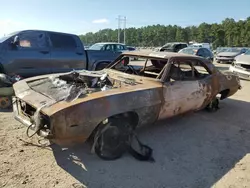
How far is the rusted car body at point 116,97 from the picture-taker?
2996 millimetres

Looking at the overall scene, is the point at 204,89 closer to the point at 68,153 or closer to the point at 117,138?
the point at 117,138

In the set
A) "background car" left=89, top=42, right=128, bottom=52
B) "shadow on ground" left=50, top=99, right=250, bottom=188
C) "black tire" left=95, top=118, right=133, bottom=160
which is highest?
"background car" left=89, top=42, right=128, bottom=52

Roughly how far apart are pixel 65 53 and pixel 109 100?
480 centimetres

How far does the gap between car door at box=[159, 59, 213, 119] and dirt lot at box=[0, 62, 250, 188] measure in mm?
509

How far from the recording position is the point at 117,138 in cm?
354

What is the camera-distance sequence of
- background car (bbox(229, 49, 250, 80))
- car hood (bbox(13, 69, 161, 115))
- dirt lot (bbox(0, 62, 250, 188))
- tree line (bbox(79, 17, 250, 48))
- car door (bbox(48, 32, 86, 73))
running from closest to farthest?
1. dirt lot (bbox(0, 62, 250, 188))
2. car hood (bbox(13, 69, 161, 115))
3. car door (bbox(48, 32, 86, 73))
4. background car (bbox(229, 49, 250, 80))
5. tree line (bbox(79, 17, 250, 48))

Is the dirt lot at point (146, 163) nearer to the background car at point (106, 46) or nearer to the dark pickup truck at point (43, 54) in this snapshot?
the dark pickup truck at point (43, 54)

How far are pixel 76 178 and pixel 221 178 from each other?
186cm

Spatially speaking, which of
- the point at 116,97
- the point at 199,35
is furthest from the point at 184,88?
the point at 199,35

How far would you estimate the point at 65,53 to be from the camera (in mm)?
7590


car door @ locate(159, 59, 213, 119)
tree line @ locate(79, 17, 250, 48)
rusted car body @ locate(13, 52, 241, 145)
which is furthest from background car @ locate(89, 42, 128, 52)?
tree line @ locate(79, 17, 250, 48)

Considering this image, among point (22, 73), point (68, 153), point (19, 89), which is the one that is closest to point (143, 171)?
point (68, 153)

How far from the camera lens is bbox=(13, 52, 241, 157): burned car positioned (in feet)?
9.86

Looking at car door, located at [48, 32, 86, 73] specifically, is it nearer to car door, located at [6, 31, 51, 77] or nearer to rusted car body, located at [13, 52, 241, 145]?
car door, located at [6, 31, 51, 77]
